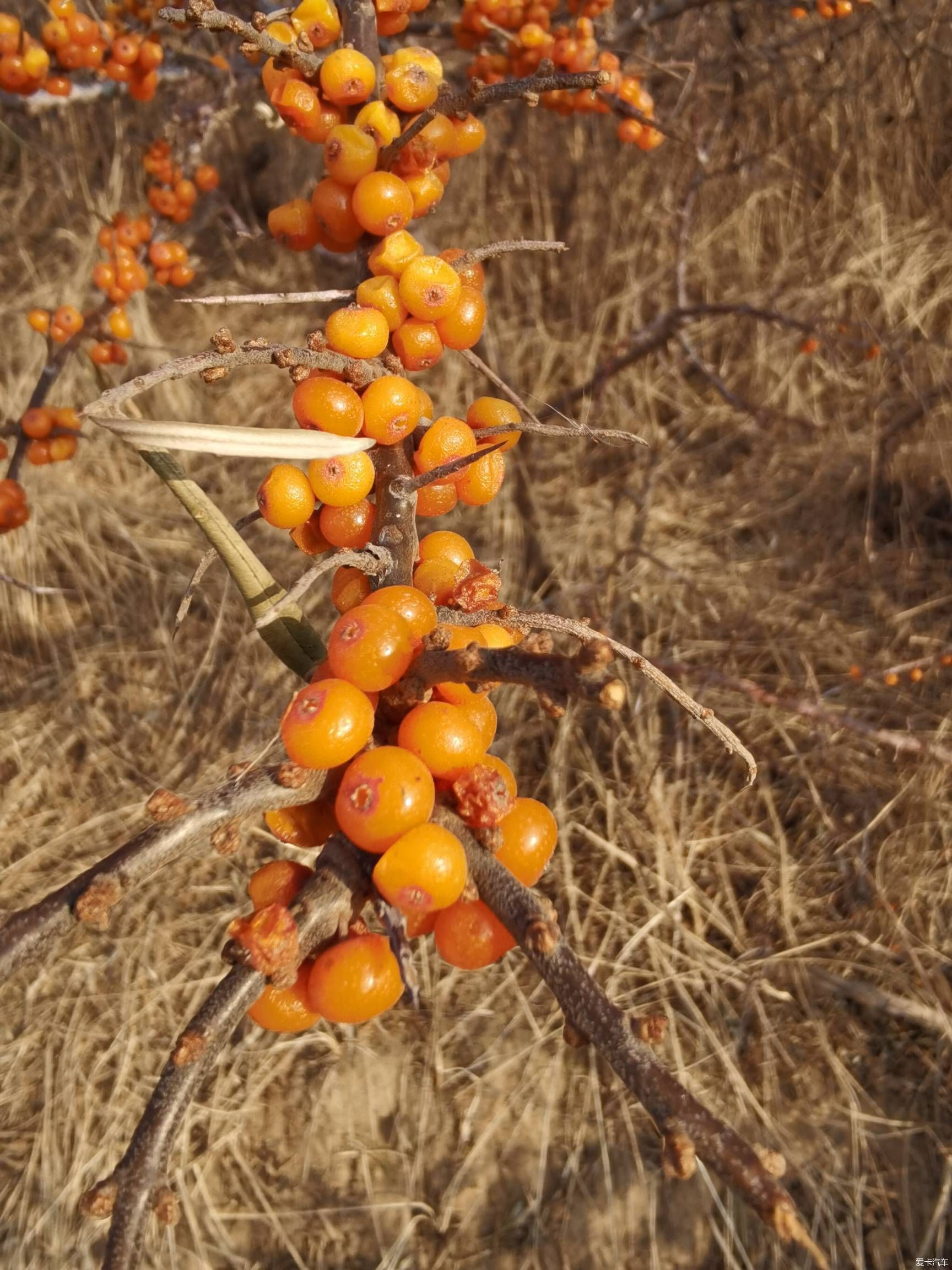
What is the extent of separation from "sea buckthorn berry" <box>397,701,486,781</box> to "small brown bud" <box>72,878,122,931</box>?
402 mm

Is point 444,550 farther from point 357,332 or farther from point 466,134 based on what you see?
point 466,134

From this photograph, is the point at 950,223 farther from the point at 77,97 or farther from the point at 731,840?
the point at 77,97

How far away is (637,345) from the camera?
385 cm

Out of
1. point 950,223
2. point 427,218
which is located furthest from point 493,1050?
point 950,223

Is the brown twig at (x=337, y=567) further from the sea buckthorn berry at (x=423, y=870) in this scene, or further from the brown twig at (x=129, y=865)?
→ the sea buckthorn berry at (x=423, y=870)

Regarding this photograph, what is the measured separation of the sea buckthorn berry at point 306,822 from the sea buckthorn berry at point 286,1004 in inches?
7.3

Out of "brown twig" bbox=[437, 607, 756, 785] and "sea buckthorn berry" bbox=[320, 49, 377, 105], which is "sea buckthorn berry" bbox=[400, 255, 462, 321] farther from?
"brown twig" bbox=[437, 607, 756, 785]

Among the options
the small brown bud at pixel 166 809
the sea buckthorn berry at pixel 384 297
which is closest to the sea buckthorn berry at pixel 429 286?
the sea buckthorn berry at pixel 384 297

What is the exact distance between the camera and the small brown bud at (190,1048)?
41.4 inches

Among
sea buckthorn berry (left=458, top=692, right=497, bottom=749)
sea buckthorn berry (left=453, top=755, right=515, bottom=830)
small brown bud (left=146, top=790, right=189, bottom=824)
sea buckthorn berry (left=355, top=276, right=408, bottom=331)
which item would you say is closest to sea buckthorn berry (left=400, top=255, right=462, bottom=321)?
sea buckthorn berry (left=355, top=276, right=408, bottom=331)

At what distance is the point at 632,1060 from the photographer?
96 cm

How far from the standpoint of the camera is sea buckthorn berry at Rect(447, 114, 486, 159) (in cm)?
150

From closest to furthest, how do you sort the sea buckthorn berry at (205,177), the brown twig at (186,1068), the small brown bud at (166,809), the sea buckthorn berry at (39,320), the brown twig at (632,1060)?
the brown twig at (632,1060)
the brown twig at (186,1068)
the small brown bud at (166,809)
the sea buckthorn berry at (39,320)
the sea buckthorn berry at (205,177)

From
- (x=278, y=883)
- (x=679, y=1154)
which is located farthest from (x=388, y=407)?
(x=679, y=1154)
